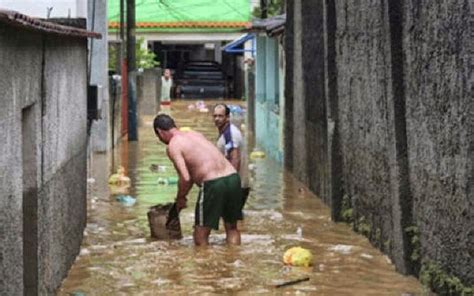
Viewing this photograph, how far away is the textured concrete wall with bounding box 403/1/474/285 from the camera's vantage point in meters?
9.10

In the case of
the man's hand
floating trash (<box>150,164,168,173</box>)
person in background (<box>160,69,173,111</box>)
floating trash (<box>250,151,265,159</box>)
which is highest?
person in background (<box>160,69,173,111</box>)

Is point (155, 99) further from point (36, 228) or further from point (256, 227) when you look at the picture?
point (36, 228)

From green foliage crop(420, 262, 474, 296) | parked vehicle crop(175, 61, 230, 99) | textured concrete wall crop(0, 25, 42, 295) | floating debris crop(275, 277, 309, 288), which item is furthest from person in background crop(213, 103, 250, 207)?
parked vehicle crop(175, 61, 230, 99)

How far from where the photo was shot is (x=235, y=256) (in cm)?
1288

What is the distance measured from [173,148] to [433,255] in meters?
3.60

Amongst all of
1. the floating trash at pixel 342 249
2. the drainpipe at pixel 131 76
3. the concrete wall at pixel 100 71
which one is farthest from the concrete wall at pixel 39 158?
the drainpipe at pixel 131 76

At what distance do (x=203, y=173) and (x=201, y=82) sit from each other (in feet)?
128

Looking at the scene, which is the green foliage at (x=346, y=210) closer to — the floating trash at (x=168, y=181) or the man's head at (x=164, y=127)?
the man's head at (x=164, y=127)

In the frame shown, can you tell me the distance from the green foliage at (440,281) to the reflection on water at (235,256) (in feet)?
0.74

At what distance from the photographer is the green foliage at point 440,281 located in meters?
9.28

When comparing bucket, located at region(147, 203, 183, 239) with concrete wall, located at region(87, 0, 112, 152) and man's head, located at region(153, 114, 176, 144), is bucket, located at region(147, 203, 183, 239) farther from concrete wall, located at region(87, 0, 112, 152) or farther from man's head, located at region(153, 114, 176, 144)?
concrete wall, located at region(87, 0, 112, 152)

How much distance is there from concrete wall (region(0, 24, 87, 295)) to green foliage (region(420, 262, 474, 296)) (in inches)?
130

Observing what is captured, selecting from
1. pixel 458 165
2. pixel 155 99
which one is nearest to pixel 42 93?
pixel 458 165

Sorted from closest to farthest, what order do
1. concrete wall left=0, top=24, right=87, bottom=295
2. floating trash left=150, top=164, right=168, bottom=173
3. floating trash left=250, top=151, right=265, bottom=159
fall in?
concrete wall left=0, top=24, right=87, bottom=295
floating trash left=150, top=164, right=168, bottom=173
floating trash left=250, top=151, right=265, bottom=159
